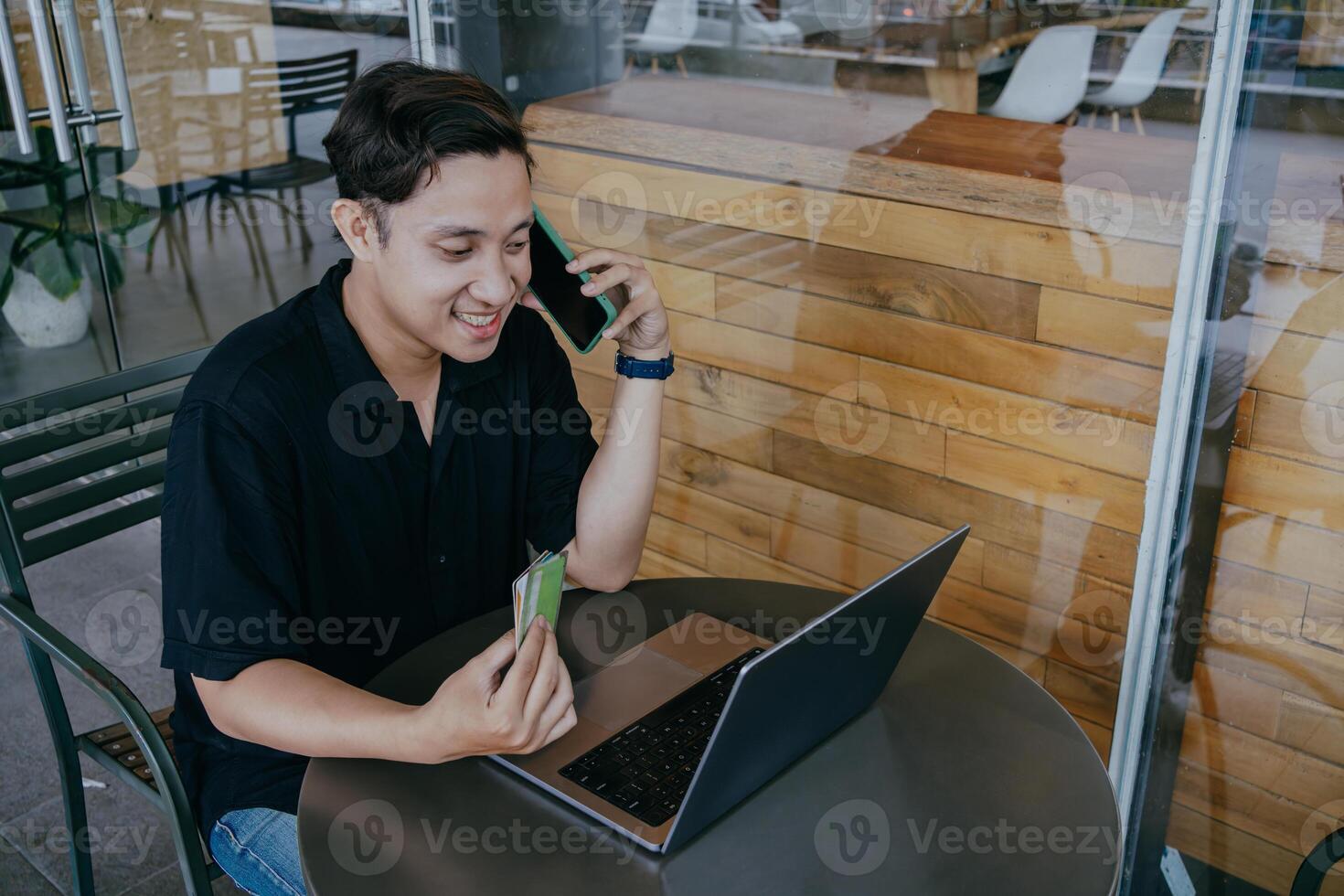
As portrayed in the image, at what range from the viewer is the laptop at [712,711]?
106cm

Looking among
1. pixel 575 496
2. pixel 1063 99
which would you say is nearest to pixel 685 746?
pixel 575 496

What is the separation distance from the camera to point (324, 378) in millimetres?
1524

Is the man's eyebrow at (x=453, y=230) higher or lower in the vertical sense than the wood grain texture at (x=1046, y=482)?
higher

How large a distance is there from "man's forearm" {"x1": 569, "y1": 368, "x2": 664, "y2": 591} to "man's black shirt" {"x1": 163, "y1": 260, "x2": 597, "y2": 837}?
0.18 ft

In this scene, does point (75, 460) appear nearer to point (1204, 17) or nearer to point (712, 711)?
point (712, 711)

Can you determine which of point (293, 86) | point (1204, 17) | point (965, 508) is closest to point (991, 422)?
point (965, 508)

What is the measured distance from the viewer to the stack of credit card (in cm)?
110

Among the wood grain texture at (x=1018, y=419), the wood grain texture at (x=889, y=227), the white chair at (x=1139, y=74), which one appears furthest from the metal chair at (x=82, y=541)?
the white chair at (x=1139, y=74)

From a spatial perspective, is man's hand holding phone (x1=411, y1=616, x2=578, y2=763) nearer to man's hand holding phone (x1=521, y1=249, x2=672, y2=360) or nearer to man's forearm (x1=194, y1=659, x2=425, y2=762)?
man's forearm (x1=194, y1=659, x2=425, y2=762)

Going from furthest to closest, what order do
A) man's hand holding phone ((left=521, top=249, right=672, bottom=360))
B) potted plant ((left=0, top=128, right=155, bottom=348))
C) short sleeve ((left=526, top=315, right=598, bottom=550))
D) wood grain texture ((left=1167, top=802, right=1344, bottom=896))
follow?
potted plant ((left=0, top=128, right=155, bottom=348)), wood grain texture ((left=1167, top=802, right=1344, bottom=896)), short sleeve ((left=526, top=315, right=598, bottom=550)), man's hand holding phone ((left=521, top=249, right=672, bottom=360))

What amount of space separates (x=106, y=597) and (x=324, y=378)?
2.03 m

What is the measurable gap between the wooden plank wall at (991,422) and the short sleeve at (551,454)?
2.12 ft

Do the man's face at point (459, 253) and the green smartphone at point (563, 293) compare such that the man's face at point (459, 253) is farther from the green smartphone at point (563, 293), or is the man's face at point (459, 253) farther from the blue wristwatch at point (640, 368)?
the blue wristwatch at point (640, 368)

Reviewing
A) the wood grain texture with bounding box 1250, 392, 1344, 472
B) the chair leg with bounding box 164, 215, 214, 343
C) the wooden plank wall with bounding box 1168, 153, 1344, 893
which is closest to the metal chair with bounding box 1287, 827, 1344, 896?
the wooden plank wall with bounding box 1168, 153, 1344, 893
